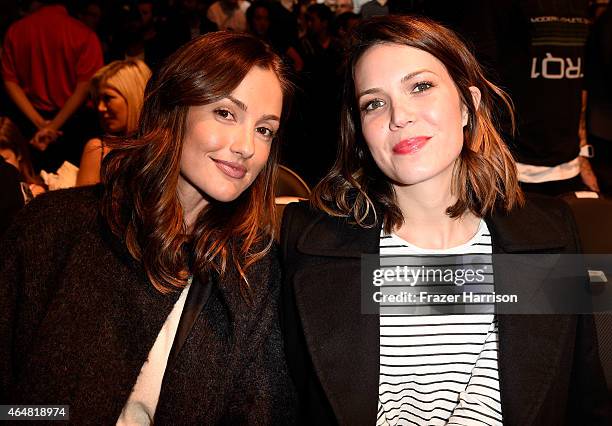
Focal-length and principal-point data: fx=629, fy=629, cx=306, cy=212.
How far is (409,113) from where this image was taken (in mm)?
1906

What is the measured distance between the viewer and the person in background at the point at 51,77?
4.84m

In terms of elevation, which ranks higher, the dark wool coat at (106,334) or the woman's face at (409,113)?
the woman's face at (409,113)

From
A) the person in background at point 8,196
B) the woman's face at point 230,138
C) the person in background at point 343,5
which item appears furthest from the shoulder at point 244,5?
the woman's face at point 230,138

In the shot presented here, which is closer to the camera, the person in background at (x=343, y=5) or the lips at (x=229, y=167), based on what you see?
the lips at (x=229, y=167)

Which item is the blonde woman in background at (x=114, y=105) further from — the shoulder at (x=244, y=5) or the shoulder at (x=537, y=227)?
the shoulder at (x=244, y=5)

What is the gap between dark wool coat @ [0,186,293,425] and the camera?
74.8 inches

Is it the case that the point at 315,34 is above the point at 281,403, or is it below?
above

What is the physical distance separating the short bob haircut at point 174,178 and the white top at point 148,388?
0.19 meters

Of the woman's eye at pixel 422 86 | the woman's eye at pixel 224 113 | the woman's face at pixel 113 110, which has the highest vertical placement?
the woman's face at pixel 113 110

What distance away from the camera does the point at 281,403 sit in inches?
79.9

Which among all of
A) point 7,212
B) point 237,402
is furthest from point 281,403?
point 7,212

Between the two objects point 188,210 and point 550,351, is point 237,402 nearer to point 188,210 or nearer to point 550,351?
point 188,210

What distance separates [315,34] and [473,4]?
12.2 ft

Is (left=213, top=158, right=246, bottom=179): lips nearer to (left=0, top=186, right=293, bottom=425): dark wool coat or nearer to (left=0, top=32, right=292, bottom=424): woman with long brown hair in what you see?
Result: (left=0, top=32, right=292, bottom=424): woman with long brown hair
